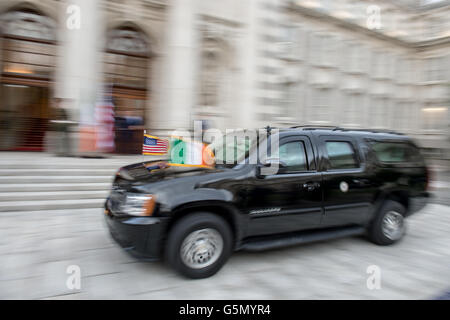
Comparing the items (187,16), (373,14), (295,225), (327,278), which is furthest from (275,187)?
(373,14)

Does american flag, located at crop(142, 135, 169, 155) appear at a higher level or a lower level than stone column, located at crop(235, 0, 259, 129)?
lower

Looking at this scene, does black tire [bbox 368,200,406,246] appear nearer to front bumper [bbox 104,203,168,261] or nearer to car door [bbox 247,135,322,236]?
car door [bbox 247,135,322,236]

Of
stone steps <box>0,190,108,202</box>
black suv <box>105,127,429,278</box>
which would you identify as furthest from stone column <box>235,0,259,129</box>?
black suv <box>105,127,429,278</box>

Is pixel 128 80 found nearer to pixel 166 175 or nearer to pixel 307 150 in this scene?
pixel 166 175

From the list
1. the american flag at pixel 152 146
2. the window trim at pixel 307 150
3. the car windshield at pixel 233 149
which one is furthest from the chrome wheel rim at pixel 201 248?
the american flag at pixel 152 146

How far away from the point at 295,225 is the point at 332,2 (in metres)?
20.2

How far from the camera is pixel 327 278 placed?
13.1 ft

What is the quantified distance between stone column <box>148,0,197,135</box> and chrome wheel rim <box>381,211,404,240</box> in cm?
759

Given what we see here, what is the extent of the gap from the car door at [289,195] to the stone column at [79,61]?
23.2 feet

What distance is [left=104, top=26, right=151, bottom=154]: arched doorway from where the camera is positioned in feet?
38.5

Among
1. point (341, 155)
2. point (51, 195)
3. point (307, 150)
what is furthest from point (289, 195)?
point (51, 195)

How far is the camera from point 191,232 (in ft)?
11.8

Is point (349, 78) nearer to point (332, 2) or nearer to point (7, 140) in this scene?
point (332, 2)

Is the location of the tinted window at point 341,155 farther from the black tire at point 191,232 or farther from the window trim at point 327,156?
the black tire at point 191,232
